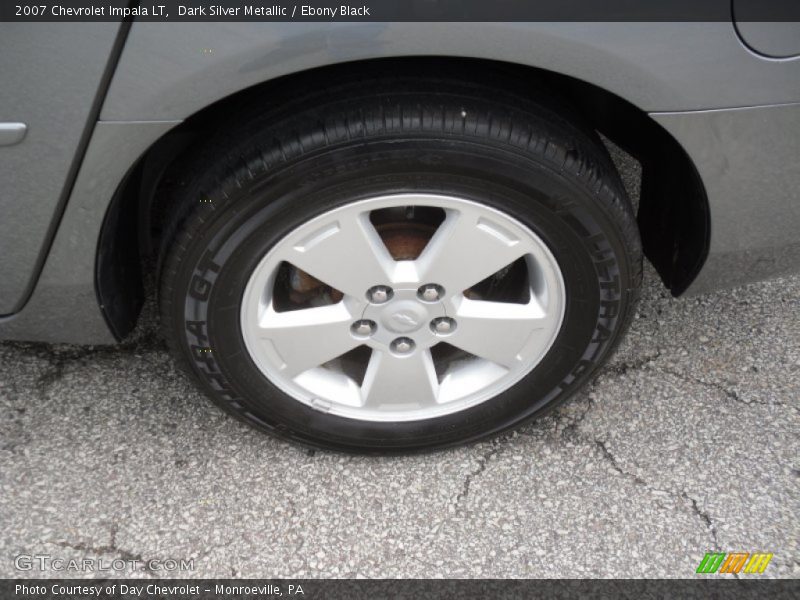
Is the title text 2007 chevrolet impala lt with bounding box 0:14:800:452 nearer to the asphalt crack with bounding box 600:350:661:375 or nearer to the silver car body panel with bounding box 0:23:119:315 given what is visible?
the silver car body panel with bounding box 0:23:119:315

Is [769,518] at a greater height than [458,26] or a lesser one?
lesser

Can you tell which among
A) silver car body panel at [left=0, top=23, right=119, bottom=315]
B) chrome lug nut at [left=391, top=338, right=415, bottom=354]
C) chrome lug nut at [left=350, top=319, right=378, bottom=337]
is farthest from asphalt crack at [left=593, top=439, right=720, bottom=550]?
silver car body panel at [left=0, top=23, right=119, bottom=315]

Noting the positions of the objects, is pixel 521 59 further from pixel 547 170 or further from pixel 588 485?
pixel 588 485

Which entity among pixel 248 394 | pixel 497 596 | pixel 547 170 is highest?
pixel 547 170

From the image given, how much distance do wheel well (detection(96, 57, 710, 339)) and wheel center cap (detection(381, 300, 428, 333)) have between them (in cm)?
47

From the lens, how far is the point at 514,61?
1.40m

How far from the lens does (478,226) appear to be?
5.30 feet

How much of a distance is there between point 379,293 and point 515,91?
1.59ft

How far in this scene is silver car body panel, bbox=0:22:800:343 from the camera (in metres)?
1.35

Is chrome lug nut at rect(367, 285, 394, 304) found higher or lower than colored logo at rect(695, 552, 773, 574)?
higher

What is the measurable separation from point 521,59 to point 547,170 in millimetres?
226

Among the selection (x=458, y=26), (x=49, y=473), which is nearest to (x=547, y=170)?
(x=458, y=26)

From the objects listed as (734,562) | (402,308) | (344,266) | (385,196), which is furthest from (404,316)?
(734,562)

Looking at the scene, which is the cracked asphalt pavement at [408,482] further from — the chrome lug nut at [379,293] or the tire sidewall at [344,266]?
the chrome lug nut at [379,293]
